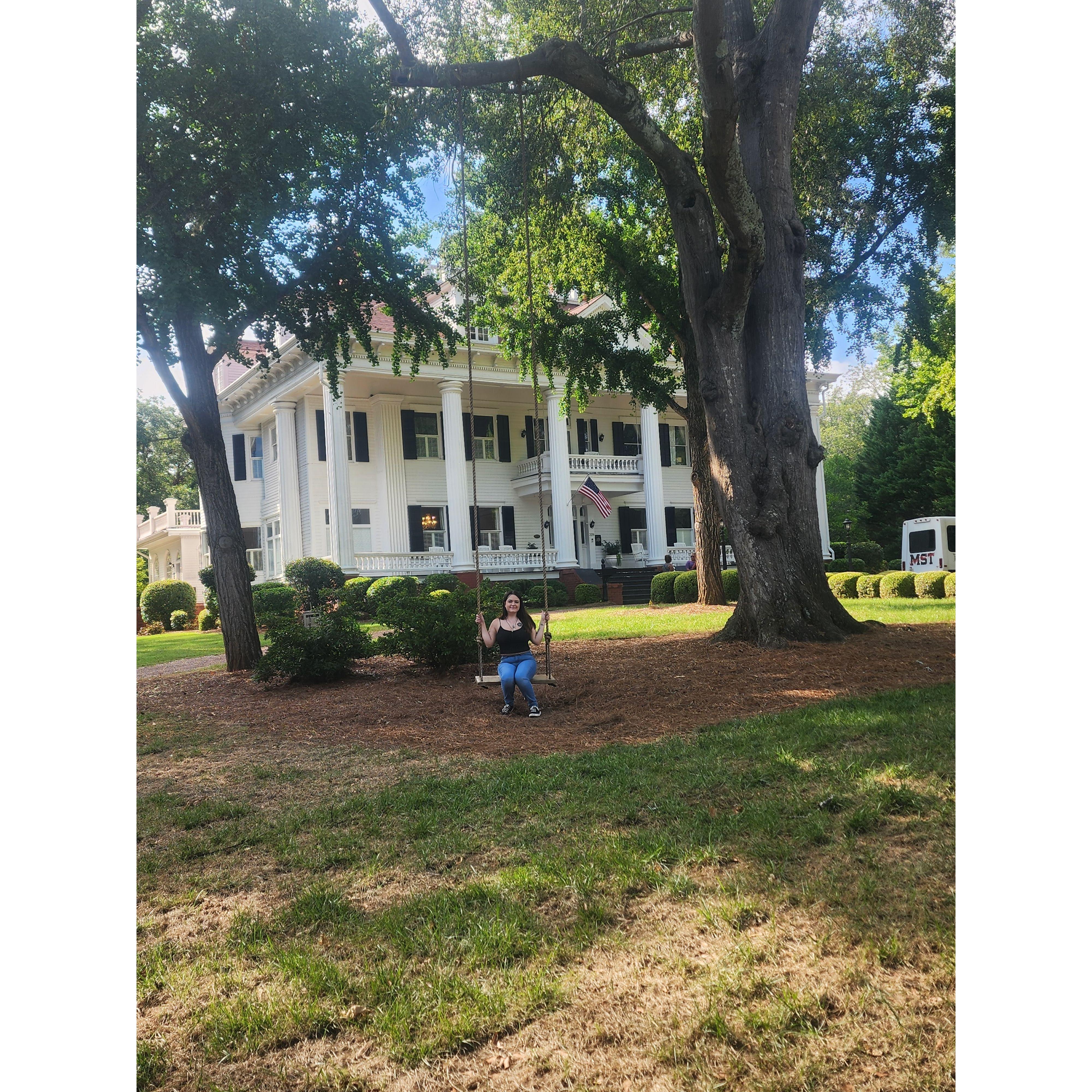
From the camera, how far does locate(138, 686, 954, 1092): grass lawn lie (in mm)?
2100

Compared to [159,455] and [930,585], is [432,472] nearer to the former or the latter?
[159,455]

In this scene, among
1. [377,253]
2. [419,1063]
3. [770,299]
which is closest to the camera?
[419,1063]

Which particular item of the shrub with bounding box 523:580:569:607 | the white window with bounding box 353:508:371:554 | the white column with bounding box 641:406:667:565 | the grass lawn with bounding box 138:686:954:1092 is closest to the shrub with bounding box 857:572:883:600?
the shrub with bounding box 523:580:569:607

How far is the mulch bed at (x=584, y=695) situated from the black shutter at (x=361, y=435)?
50.5 feet

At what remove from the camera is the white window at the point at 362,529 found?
24844 mm

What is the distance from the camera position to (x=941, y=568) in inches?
982

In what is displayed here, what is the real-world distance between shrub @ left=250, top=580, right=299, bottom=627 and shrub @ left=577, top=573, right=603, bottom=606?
7796 millimetres

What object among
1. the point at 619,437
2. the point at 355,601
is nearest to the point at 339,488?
the point at 619,437

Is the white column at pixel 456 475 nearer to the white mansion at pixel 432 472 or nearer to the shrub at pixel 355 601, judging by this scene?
the white mansion at pixel 432 472

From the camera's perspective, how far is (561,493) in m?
25.6

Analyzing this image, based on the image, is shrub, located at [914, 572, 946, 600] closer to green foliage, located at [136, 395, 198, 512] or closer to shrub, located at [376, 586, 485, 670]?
shrub, located at [376, 586, 485, 670]
